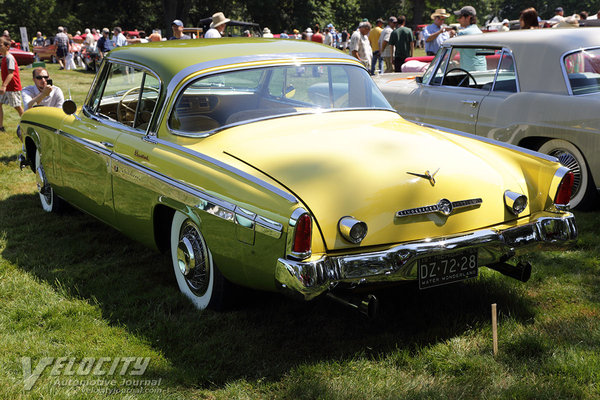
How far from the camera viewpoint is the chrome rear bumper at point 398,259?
335cm

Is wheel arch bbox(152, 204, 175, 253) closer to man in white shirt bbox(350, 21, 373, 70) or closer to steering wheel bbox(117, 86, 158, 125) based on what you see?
steering wheel bbox(117, 86, 158, 125)

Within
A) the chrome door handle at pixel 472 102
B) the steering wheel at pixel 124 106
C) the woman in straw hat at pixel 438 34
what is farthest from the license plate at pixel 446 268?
the woman in straw hat at pixel 438 34

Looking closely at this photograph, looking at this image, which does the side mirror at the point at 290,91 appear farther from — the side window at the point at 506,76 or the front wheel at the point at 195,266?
the side window at the point at 506,76

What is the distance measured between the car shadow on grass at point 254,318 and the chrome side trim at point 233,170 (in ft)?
2.63

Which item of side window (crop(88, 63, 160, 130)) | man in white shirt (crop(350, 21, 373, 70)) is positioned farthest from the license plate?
man in white shirt (crop(350, 21, 373, 70))

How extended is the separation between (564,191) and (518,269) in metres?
0.56

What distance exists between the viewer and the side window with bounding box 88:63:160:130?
16.1 ft

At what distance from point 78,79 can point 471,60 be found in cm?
1840

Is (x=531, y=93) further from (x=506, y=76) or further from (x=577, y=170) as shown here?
(x=577, y=170)

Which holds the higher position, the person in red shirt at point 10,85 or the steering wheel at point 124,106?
the steering wheel at point 124,106

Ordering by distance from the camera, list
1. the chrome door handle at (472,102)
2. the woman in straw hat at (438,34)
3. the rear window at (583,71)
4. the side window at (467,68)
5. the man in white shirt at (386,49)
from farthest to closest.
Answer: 1. the man in white shirt at (386,49)
2. the woman in straw hat at (438,34)
3. the side window at (467,68)
4. the chrome door handle at (472,102)
5. the rear window at (583,71)

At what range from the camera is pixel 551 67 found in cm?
641

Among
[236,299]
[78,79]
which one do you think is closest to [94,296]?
[236,299]

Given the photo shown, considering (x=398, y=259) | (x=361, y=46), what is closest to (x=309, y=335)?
(x=398, y=259)
